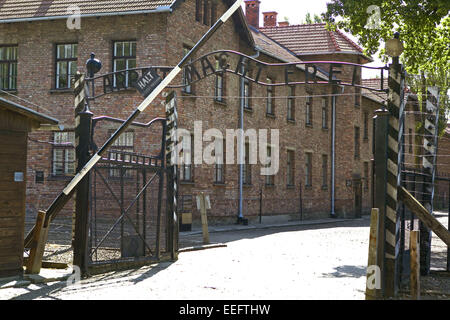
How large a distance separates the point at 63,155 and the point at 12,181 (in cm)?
1435

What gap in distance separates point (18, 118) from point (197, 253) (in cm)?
614

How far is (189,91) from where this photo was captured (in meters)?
24.6

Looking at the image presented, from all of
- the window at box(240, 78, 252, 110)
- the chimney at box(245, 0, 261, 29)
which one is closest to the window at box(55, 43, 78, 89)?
the window at box(240, 78, 252, 110)

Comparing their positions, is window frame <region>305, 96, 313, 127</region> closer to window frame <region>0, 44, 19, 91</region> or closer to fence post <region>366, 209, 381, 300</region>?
window frame <region>0, 44, 19, 91</region>

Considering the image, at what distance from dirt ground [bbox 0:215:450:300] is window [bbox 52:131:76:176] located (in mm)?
9764

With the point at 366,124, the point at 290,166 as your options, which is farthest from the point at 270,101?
the point at 366,124

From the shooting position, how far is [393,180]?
9039 millimetres

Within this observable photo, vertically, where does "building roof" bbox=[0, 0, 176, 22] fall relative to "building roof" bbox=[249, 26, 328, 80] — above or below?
below

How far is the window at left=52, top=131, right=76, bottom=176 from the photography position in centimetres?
2395

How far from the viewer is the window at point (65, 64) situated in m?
24.3

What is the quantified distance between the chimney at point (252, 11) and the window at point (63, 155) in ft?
60.7

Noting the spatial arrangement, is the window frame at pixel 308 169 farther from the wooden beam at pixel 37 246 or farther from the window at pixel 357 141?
the wooden beam at pixel 37 246

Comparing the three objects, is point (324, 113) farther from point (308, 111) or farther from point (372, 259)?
point (372, 259)
